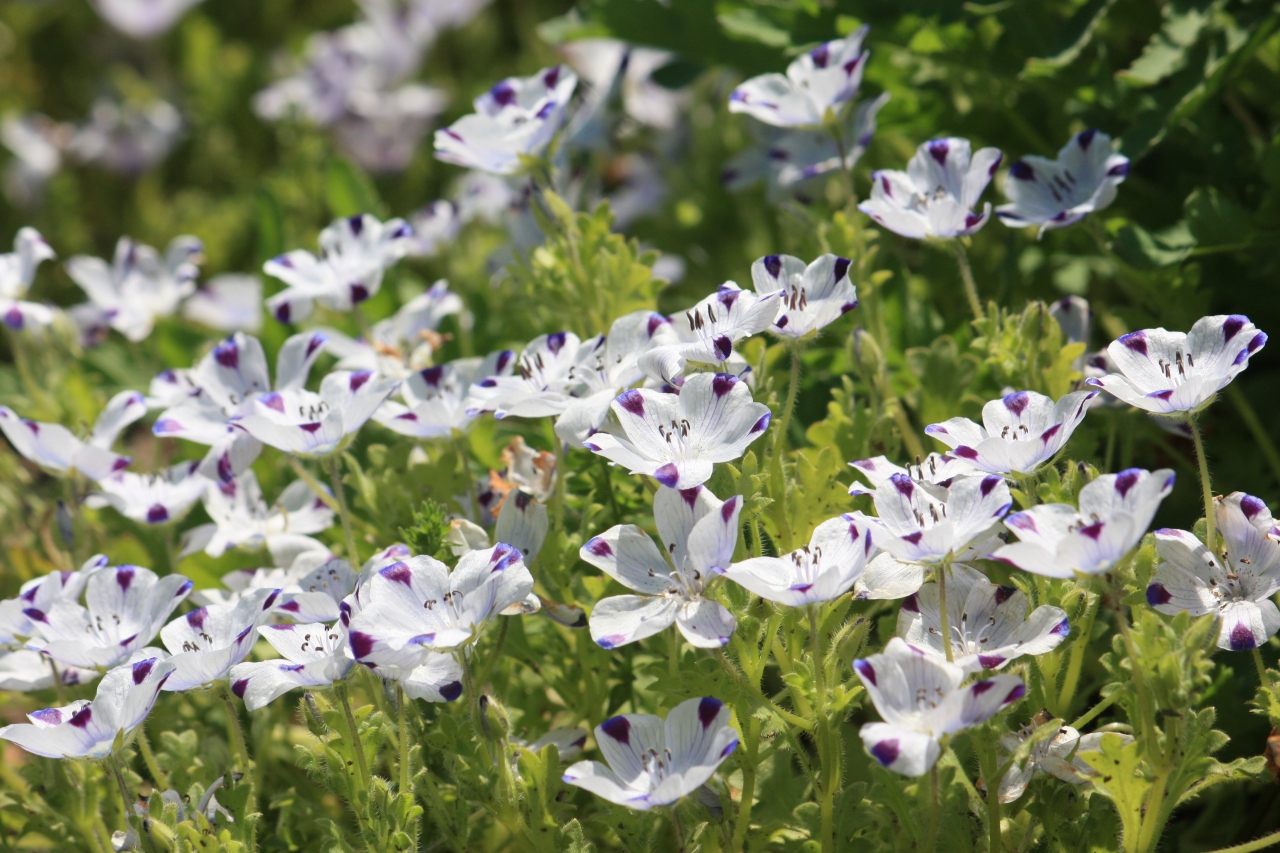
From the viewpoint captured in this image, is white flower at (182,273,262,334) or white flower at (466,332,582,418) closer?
white flower at (466,332,582,418)

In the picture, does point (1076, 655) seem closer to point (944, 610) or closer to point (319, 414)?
point (944, 610)

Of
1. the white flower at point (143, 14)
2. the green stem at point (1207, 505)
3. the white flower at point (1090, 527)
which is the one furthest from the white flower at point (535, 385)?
the white flower at point (143, 14)

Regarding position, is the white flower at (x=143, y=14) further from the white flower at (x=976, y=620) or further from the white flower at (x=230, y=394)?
the white flower at (x=976, y=620)

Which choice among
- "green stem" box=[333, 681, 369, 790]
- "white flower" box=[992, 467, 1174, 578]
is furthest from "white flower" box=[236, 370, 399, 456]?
"white flower" box=[992, 467, 1174, 578]

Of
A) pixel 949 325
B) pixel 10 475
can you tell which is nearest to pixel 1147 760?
pixel 949 325

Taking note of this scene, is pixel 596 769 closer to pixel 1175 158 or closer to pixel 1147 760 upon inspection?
pixel 1147 760

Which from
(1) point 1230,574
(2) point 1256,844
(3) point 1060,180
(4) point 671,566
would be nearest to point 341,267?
(4) point 671,566

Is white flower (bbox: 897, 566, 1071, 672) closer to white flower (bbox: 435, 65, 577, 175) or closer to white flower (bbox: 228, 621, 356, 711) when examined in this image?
white flower (bbox: 228, 621, 356, 711)
